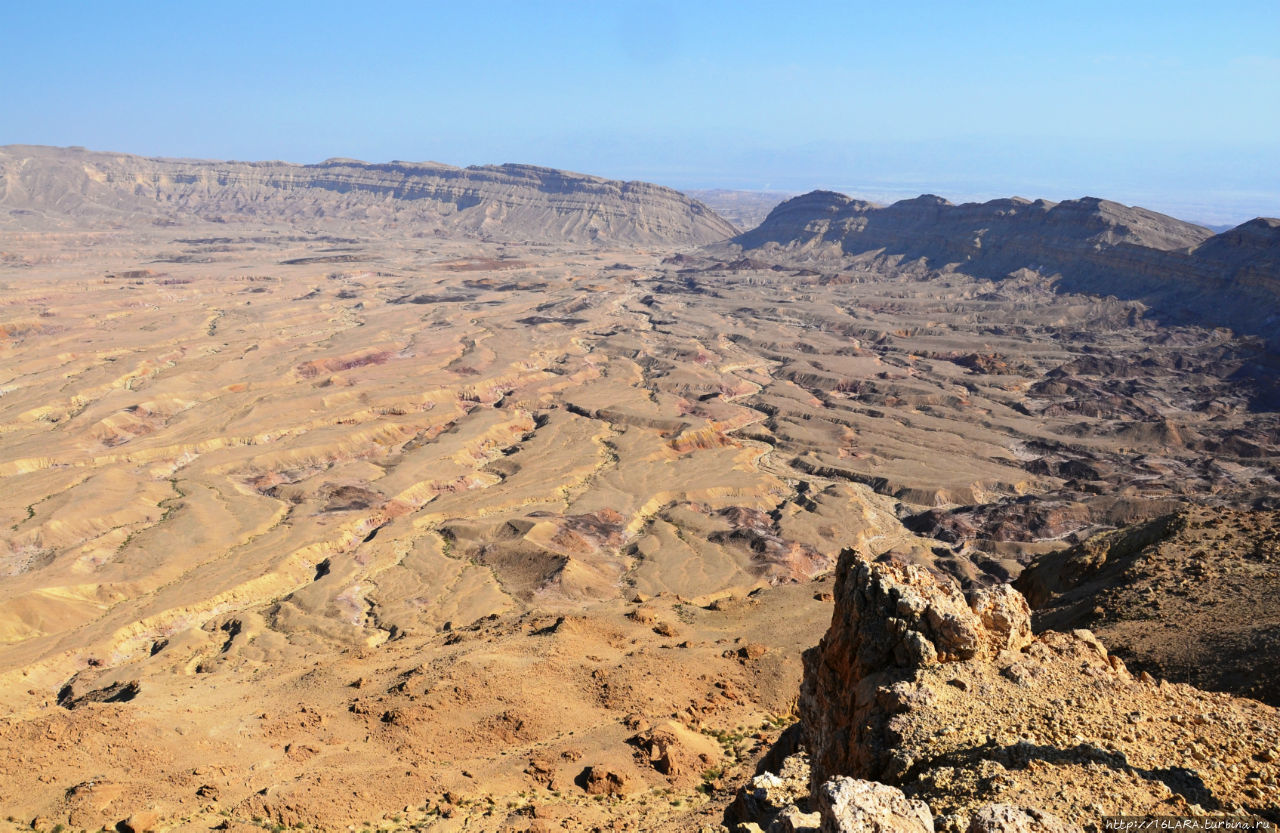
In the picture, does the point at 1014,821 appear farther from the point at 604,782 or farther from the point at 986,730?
the point at 604,782

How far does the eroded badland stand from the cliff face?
494 centimetres

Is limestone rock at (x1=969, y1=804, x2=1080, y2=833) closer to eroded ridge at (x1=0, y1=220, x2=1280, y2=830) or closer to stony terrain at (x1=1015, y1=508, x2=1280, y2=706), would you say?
eroded ridge at (x1=0, y1=220, x2=1280, y2=830)

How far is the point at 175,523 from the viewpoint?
52812mm

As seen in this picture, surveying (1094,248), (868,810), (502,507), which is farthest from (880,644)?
(1094,248)

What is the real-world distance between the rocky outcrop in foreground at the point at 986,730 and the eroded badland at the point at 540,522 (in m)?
0.20

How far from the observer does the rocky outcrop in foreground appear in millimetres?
11500

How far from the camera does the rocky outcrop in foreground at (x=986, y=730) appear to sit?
453 inches

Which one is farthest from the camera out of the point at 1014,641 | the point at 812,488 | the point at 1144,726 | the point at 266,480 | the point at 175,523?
the point at 812,488

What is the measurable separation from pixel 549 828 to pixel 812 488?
50.1 m

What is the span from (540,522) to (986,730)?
41.9 metres

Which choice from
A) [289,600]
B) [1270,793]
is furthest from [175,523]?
[1270,793]

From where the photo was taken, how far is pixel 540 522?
54.1m

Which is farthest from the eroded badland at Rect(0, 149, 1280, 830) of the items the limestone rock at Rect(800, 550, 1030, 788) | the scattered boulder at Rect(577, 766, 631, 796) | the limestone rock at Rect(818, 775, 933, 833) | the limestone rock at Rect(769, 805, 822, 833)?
the limestone rock at Rect(769, 805, 822, 833)

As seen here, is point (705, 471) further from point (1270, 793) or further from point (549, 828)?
point (1270, 793)
